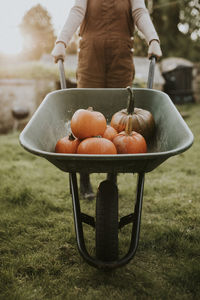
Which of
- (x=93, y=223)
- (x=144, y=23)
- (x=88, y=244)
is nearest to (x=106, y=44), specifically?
(x=144, y=23)

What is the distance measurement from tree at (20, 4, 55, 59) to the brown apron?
3226 cm

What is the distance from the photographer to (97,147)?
1342mm

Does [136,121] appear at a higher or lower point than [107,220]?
higher

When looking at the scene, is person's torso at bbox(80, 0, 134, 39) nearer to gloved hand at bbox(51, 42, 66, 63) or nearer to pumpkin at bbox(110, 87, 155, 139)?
gloved hand at bbox(51, 42, 66, 63)

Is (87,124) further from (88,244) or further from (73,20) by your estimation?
(73,20)

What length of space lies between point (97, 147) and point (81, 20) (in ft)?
4.12

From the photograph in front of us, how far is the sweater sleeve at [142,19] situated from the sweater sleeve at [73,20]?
35 cm

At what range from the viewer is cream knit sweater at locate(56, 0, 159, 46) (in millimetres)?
2150

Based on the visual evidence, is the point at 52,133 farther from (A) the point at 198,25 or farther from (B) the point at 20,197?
(A) the point at 198,25

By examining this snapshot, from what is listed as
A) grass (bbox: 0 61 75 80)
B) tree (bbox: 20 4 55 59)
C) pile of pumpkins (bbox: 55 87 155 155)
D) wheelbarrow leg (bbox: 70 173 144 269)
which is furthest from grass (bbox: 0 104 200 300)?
tree (bbox: 20 4 55 59)

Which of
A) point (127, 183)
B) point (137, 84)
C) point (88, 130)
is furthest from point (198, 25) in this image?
point (88, 130)

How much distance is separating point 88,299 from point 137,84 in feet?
29.7

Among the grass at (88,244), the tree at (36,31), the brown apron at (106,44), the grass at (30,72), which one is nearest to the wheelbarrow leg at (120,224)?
the grass at (88,244)

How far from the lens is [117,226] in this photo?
5.14ft
